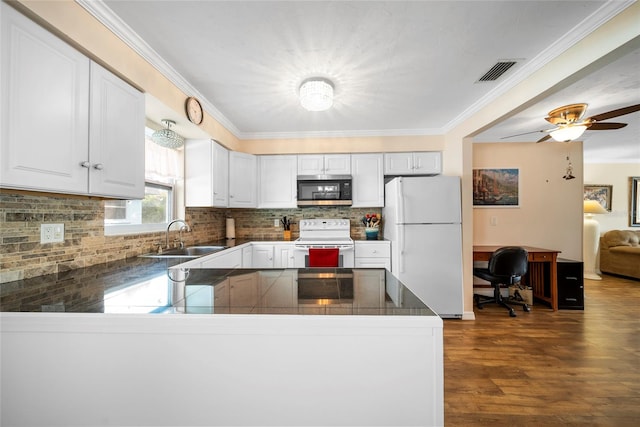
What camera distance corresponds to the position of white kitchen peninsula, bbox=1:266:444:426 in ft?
2.83

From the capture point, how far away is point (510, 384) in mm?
1923

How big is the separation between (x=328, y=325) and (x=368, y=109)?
2.53 meters

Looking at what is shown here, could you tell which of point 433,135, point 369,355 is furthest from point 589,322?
point 369,355

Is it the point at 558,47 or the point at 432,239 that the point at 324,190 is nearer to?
the point at 432,239

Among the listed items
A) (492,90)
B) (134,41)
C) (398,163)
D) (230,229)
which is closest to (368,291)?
(134,41)

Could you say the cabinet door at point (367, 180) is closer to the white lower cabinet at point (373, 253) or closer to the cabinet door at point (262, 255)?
the white lower cabinet at point (373, 253)

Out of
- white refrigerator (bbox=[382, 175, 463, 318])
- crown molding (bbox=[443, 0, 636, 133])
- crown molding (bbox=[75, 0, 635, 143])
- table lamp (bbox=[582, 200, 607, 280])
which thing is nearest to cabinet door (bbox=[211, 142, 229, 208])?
crown molding (bbox=[75, 0, 635, 143])

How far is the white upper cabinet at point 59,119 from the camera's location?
1.04m

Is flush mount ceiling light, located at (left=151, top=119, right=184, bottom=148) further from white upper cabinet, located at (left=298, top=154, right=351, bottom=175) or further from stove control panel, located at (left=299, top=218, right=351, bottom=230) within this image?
stove control panel, located at (left=299, top=218, right=351, bottom=230)

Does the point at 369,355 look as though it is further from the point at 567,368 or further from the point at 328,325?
the point at 567,368

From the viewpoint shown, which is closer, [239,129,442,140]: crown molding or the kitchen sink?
the kitchen sink

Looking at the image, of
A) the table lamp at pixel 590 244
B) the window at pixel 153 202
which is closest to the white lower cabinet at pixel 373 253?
the window at pixel 153 202

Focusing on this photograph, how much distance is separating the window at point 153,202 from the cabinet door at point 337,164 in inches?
71.8

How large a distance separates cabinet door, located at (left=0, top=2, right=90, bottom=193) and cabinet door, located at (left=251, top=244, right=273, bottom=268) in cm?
231
